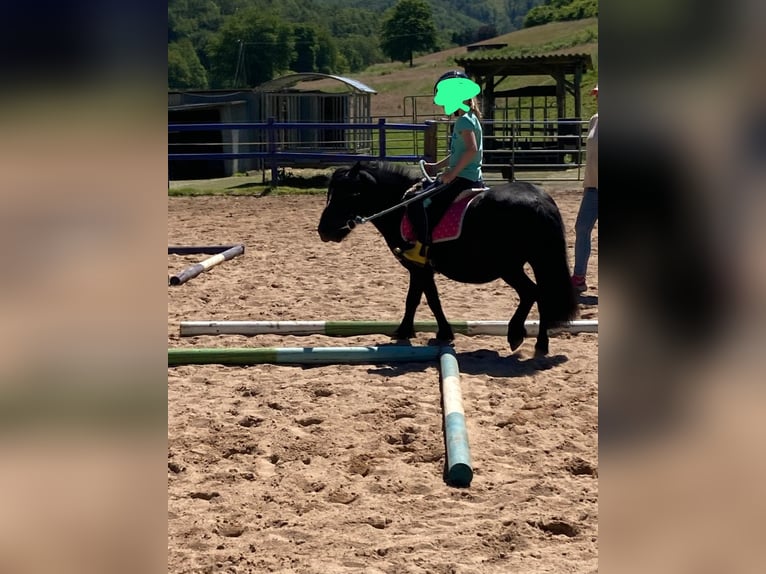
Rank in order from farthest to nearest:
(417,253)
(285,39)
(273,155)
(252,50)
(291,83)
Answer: (285,39) → (252,50) → (291,83) → (273,155) → (417,253)

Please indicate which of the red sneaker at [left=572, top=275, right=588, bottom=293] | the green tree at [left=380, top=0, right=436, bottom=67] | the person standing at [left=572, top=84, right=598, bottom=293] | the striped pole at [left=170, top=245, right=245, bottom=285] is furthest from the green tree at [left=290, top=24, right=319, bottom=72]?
the red sneaker at [left=572, top=275, right=588, bottom=293]

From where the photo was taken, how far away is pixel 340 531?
3.30m

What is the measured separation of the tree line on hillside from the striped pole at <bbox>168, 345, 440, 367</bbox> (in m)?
68.4

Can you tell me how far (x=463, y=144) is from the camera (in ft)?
18.4

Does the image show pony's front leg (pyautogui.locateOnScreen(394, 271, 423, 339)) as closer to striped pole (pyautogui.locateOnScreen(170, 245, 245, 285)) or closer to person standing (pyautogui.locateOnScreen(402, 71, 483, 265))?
person standing (pyautogui.locateOnScreen(402, 71, 483, 265))

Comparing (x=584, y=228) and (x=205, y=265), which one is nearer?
(x=584, y=228)

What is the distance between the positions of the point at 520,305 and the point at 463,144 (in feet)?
3.73

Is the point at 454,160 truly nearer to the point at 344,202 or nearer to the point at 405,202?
the point at 405,202

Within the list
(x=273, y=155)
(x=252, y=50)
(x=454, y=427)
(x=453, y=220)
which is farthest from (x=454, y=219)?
(x=252, y=50)
